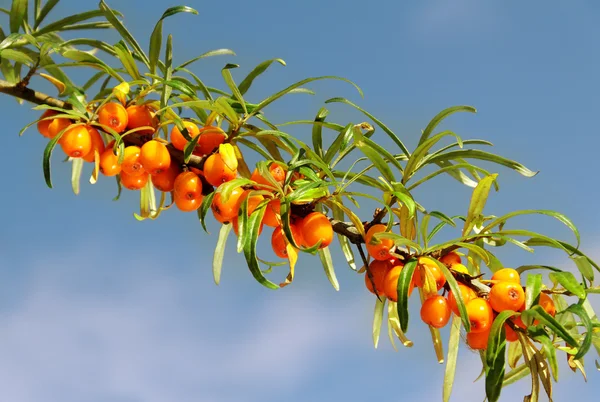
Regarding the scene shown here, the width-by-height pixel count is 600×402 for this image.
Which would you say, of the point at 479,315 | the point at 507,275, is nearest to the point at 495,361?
the point at 479,315

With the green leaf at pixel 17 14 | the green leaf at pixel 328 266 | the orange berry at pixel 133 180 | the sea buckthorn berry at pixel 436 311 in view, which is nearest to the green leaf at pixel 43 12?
the green leaf at pixel 17 14

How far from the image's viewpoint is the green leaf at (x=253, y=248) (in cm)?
150

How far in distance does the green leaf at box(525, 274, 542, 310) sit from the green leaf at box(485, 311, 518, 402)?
64mm

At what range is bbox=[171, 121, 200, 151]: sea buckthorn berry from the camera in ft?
5.96

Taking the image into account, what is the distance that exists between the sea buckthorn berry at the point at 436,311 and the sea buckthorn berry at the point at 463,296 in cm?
2

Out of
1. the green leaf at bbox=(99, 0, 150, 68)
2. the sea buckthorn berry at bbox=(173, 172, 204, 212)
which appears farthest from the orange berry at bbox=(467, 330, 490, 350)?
→ the green leaf at bbox=(99, 0, 150, 68)

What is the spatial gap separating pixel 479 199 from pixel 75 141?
1208mm

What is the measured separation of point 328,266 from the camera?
6.36ft

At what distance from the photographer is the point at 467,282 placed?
1.74m

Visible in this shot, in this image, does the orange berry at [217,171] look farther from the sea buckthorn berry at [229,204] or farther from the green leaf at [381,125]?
the green leaf at [381,125]

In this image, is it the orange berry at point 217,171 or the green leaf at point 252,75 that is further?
the green leaf at point 252,75

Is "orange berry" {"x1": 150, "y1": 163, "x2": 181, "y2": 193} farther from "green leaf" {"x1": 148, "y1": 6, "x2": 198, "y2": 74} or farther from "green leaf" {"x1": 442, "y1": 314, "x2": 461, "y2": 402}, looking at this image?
"green leaf" {"x1": 442, "y1": 314, "x2": 461, "y2": 402}

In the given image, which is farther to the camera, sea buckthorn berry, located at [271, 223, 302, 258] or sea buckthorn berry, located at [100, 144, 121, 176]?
sea buckthorn berry, located at [100, 144, 121, 176]

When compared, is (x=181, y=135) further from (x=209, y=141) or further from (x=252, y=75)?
(x=252, y=75)
